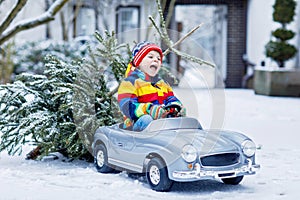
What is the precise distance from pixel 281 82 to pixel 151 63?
10089 millimetres

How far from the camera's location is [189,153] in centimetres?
482

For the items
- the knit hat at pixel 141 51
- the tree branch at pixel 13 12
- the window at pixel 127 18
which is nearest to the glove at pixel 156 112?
the knit hat at pixel 141 51

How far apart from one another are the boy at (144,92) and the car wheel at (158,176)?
392 mm

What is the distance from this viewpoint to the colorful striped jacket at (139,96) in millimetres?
5352

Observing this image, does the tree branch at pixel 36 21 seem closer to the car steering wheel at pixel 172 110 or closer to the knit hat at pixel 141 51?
the knit hat at pixel 141 51

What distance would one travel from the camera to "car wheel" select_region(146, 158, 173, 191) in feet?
16.2

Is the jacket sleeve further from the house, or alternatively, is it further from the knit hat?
the house

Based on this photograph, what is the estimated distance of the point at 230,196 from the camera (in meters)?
4.86

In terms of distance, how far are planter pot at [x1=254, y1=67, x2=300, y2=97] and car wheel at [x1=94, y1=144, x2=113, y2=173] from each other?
9854 mm

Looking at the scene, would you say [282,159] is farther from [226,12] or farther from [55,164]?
[226,12]

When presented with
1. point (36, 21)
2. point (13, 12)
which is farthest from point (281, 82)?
point (13, 12)

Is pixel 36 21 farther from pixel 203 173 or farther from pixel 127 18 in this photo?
pixel 127 18

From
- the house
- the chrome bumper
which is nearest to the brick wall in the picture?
the house

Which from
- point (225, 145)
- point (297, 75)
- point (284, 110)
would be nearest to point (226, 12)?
point (297, 75)
